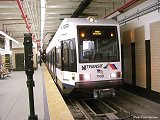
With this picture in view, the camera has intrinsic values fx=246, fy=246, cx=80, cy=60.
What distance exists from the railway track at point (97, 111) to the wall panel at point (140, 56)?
1619 mm

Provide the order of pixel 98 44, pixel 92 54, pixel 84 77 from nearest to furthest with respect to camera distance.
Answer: pixel 84 77 < pixel 92 54 < pixel 98 44

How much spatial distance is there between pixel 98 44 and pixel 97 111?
2155 millimetres

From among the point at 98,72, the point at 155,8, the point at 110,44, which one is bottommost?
the point at 98,72

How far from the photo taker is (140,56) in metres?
9.59

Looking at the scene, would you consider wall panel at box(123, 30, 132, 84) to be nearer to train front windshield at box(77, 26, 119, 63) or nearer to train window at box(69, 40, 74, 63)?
train front windshield at box(77, 26, 119, 63)

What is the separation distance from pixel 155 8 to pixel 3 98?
6.15 m

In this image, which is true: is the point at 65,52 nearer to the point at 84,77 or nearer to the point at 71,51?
the point at 71,51

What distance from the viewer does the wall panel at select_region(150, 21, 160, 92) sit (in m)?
8.18

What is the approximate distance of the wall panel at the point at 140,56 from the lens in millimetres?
9314

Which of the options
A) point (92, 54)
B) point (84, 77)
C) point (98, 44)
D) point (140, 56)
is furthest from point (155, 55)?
point (84, 77)

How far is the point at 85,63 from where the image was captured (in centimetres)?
763

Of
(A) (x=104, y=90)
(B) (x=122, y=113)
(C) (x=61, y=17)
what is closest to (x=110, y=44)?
(A) (x=104, y=90)

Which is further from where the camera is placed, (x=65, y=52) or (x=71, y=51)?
(x=65, y=52)

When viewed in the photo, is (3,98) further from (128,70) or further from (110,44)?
(128,70)
